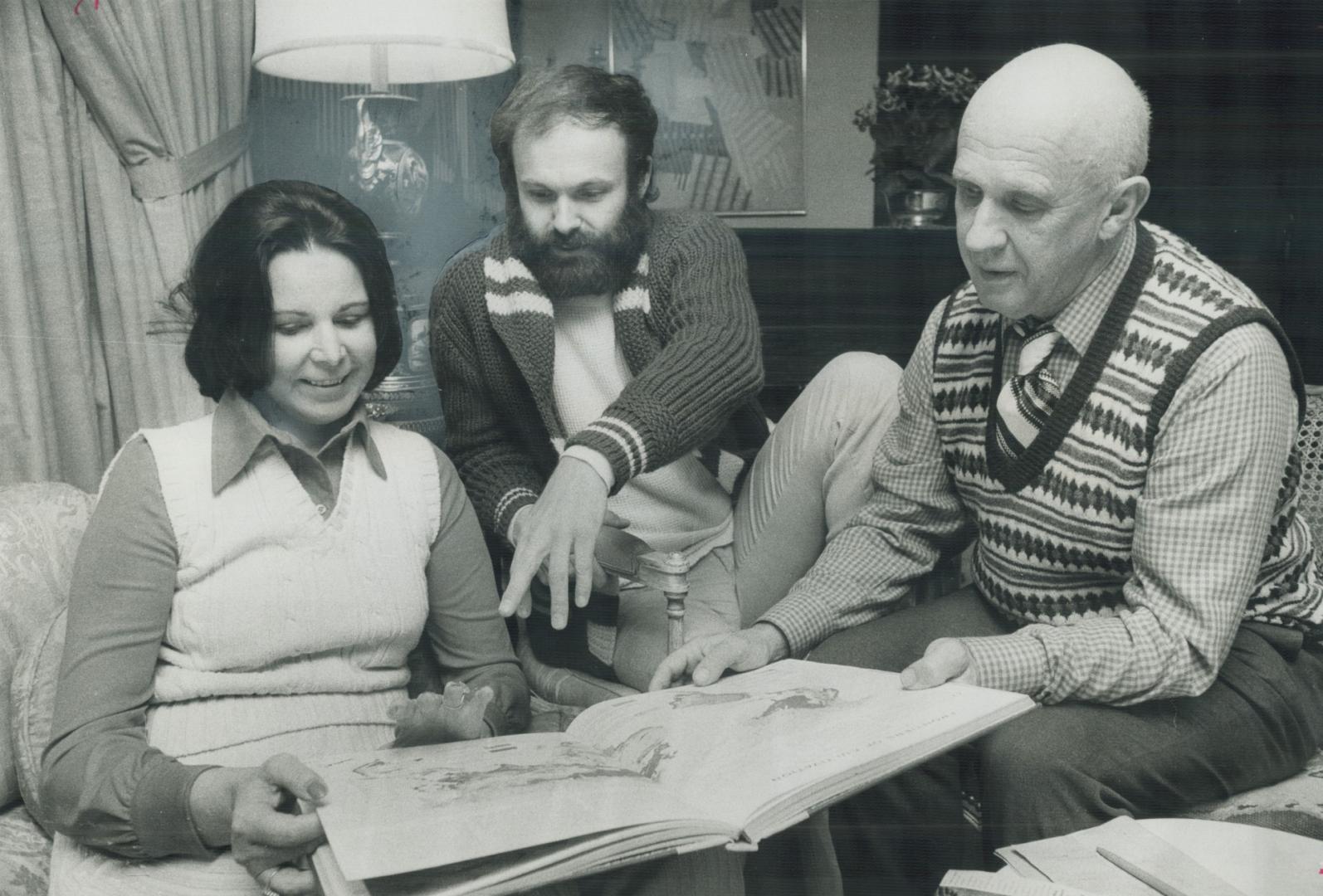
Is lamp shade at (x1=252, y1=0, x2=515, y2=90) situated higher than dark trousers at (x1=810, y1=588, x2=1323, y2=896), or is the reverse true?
lamp shade at (x1=252, y1=0, x2=515, y2=90)

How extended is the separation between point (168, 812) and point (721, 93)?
99 cm

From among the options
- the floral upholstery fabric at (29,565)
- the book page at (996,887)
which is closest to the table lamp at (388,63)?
the floral upholstery fabric at (29,565)

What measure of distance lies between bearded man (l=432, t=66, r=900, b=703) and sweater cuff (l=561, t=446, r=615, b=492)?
0.24 feet

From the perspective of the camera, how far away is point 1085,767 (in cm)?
101

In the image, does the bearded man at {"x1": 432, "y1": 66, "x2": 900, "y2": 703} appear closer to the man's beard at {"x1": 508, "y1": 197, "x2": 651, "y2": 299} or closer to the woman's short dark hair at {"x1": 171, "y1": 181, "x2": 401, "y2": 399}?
the man's beard at {"x1": 508, "y1": 197, "x2": 651, "y2": 299}

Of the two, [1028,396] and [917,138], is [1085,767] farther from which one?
[917,138]

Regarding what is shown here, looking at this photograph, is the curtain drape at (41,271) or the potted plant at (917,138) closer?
the curtain drape at (41,271)

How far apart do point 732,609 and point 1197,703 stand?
546 millimetres

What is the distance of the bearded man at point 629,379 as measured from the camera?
1281 millimetres

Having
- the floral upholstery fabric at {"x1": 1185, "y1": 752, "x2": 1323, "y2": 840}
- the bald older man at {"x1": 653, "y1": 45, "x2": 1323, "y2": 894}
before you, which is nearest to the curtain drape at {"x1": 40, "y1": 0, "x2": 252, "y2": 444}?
the bald older man at {"x1": 653, "y1": 45, "x2": 1323, "y2": 894}

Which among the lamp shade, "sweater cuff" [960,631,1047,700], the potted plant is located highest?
Result: the lamp shade

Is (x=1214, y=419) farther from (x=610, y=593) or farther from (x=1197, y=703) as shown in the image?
(x=610, y=593)

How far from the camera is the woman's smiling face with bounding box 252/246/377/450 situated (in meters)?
1.05

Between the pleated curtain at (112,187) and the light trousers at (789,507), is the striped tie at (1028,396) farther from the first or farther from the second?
the pleated curtain at (112,187)
